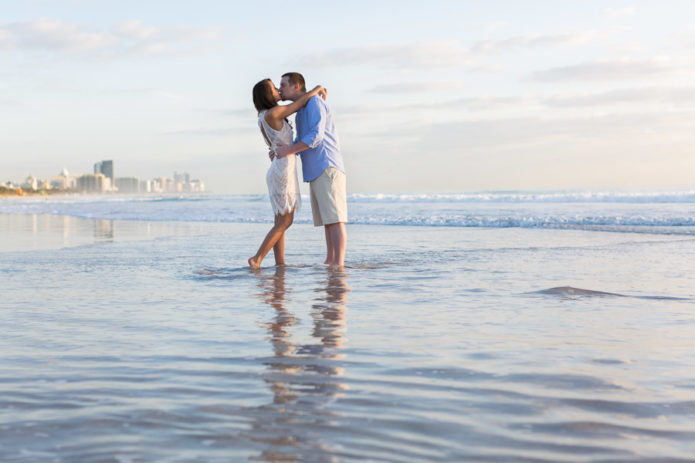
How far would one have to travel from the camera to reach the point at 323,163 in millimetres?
6512

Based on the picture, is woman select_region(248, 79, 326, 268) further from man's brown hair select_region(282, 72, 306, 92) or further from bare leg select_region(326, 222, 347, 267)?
bare leg select_region(326, 222, 347, 267)

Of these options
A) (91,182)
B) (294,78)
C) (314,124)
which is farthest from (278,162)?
(91,182)

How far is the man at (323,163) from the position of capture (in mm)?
6344

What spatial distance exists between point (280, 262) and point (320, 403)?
15.5 ft

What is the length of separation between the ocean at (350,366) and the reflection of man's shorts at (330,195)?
672 millimetres

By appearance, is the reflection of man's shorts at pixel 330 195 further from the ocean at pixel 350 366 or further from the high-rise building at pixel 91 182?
the high-rise building at pixel 91 182

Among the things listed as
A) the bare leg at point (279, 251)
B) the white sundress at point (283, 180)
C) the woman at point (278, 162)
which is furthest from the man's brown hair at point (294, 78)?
the bare leg at point (279, 251)

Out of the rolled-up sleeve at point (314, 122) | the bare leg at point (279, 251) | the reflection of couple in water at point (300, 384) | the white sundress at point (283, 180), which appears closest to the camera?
the reflection of couple in water at point (300, 384)

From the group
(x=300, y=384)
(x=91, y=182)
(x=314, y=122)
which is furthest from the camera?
(x=91, y=182)

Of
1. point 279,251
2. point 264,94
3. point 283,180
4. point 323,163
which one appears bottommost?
point 279,251

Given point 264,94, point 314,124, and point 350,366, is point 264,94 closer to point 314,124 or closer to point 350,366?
point 314,124

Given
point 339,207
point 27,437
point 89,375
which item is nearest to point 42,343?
point 89,375

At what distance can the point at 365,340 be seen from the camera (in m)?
3.13

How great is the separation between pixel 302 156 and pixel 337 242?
0.91m
